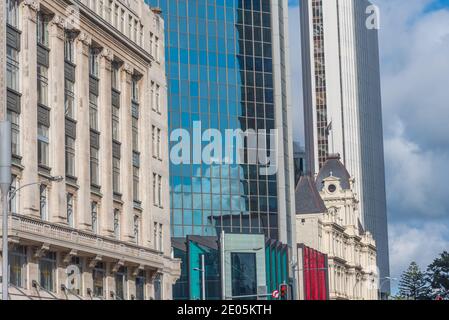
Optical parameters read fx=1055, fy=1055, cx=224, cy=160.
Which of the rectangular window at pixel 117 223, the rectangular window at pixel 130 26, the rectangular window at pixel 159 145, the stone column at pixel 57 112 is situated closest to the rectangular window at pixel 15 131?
the stone column at pixel 57 112

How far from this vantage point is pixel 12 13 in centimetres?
5706

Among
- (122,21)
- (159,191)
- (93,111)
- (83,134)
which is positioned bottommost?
(159,191)

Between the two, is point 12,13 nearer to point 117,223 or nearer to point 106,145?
point 106,145

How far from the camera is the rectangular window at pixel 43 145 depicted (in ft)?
196

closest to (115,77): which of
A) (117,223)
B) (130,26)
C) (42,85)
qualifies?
(130,26)

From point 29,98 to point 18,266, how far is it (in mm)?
9539

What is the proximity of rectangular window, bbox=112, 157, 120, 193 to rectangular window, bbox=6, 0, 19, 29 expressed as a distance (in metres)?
16.2

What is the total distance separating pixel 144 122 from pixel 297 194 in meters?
78.4

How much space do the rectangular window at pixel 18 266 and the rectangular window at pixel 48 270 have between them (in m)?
2.03

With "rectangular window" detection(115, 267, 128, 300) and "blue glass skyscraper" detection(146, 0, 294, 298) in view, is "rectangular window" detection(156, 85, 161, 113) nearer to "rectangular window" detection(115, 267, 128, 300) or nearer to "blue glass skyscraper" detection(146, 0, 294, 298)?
"rectangular window" detection(115, 267, 128, 300)

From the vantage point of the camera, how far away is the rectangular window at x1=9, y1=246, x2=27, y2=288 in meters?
53.2

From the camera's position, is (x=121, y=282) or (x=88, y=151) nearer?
(x=88, y=151)

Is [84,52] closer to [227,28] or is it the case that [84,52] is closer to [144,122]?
[144,122]
